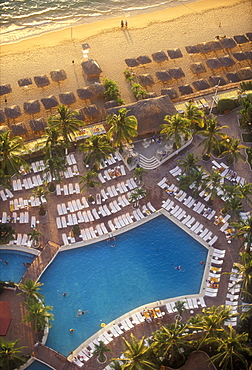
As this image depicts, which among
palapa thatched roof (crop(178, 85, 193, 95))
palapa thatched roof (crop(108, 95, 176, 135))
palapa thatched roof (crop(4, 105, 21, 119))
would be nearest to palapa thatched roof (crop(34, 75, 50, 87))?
palapa thatched roof (crop(4, 105, 21, 119))

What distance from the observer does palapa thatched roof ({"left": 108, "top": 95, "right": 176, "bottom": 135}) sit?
53406 mm

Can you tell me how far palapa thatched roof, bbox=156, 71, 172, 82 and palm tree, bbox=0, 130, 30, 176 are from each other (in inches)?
887

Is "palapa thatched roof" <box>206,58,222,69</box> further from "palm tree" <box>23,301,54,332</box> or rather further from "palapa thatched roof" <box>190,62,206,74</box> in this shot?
"palm tree" <box>23,301,54,332</box>

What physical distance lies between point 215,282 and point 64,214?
1674 cm

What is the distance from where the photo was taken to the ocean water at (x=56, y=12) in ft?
237

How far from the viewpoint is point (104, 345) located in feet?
124

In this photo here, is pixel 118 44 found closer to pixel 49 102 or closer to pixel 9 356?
pixel 49 102

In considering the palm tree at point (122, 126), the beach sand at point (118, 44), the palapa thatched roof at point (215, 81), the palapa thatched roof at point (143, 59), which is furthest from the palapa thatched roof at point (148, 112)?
the palapa thatched roof at point (143, 59)

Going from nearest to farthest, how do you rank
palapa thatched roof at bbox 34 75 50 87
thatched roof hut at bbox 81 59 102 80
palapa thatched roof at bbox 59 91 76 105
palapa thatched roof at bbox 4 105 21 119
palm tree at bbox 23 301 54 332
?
palm tree at bbox 23 301 54 332 < palapa thatched roof at bbox 4 105 21 119 < palapa thatched roof at bbox 59 91 76 105 < palapa thatched roof at bbox 34 75 50 87 < thatched roof hut at bbox 81 59 102 80

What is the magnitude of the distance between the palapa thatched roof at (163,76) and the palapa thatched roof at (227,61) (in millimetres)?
8546

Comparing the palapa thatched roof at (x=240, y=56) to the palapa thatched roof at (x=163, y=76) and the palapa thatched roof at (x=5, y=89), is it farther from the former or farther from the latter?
the palapa thatched roof at (x=5, y=89)

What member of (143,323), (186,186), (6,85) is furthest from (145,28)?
(143,323)

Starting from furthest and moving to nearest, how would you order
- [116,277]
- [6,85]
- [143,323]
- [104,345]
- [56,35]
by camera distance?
[56,35] → [6,85] → [116,277] → [143,323] → [104,345]

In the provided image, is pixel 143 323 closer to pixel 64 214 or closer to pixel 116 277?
pixel 116 277
